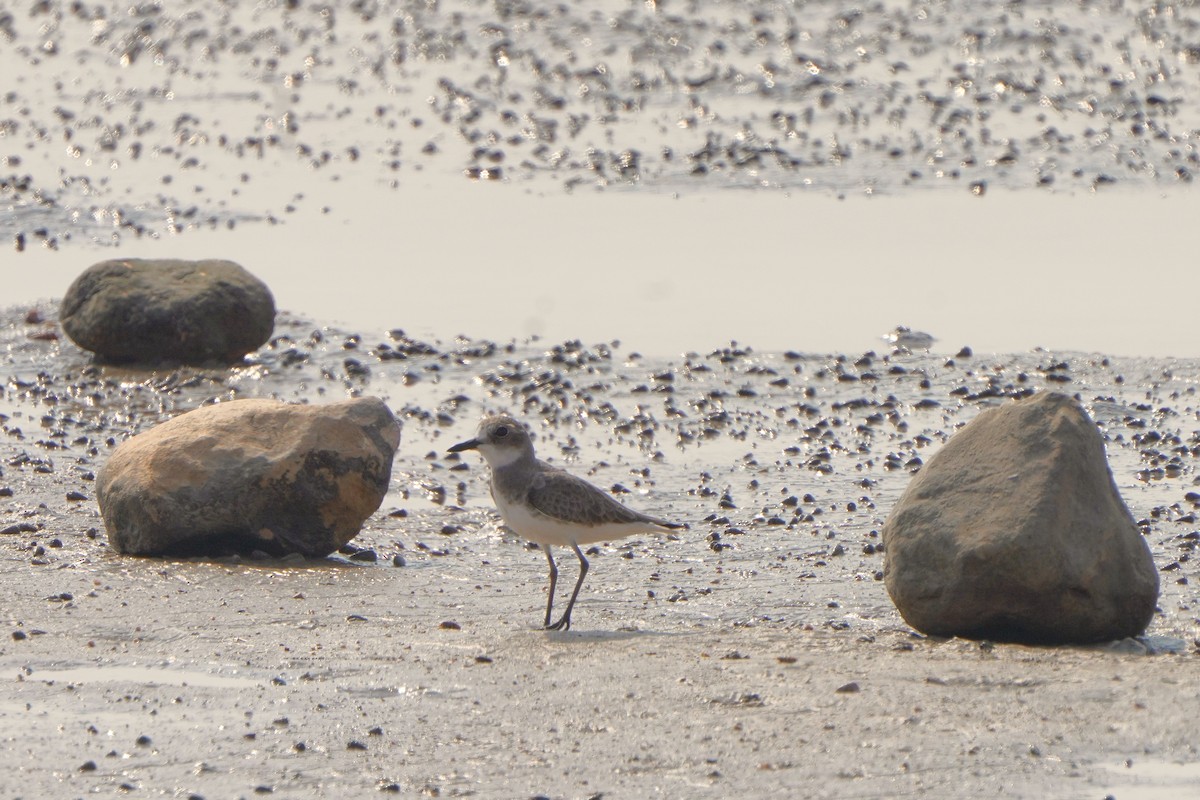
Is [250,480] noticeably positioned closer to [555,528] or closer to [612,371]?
[555,528]

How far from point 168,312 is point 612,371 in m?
3.63

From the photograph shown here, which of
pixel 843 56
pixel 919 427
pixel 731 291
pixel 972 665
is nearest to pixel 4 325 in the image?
pixel 731 291

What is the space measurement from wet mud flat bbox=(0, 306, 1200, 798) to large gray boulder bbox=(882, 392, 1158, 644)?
201 mm

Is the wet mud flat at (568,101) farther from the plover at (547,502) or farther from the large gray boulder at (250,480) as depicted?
the plover at (547,502)

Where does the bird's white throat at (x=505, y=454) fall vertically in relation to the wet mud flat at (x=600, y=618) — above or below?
above

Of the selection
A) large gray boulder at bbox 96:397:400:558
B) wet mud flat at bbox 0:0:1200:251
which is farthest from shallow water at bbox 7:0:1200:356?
large gray boulder at bbox 96:397:400:558

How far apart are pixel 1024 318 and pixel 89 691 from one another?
10.8m

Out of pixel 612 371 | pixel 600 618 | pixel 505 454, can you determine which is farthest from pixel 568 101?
pixel 505 454

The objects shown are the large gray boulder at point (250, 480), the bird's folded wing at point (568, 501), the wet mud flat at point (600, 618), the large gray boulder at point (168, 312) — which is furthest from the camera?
the large gray boulder at point (168, 312)

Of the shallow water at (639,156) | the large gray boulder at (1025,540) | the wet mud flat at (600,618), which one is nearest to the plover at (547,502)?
the wet mud flat at (600,618)

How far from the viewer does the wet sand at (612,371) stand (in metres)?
7.31

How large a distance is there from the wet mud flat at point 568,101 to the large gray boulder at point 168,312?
3.79 m

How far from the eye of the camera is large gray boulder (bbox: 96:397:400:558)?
10.5 metres

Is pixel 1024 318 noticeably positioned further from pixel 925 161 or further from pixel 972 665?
pixel 972 665
